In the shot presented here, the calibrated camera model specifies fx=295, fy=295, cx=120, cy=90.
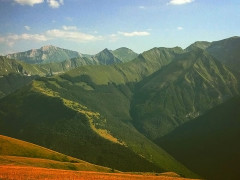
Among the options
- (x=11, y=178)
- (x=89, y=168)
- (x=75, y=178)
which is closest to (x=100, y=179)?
(x=75, y=178)

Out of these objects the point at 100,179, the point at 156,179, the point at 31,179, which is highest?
the point at 31,179

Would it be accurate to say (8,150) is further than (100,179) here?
Yes

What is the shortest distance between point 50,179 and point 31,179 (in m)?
3.87

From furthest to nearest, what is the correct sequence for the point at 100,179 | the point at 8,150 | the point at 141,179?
the point at 8,150, the point at 141,179, the point at 100,179

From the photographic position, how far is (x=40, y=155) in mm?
174625

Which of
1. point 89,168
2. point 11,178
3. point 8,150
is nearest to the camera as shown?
point 11,178

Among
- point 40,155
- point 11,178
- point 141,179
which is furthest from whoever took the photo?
point 40,155

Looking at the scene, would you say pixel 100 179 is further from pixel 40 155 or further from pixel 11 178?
pixel 40 155

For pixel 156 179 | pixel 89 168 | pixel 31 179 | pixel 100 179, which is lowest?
pixel 89 168

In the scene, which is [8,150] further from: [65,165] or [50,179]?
[50,179]

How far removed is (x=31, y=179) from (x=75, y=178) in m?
10.7

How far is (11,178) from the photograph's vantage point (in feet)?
191

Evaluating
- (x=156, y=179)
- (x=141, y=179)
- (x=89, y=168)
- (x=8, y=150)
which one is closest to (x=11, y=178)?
(x=141, y=179)

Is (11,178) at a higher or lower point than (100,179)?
higher
